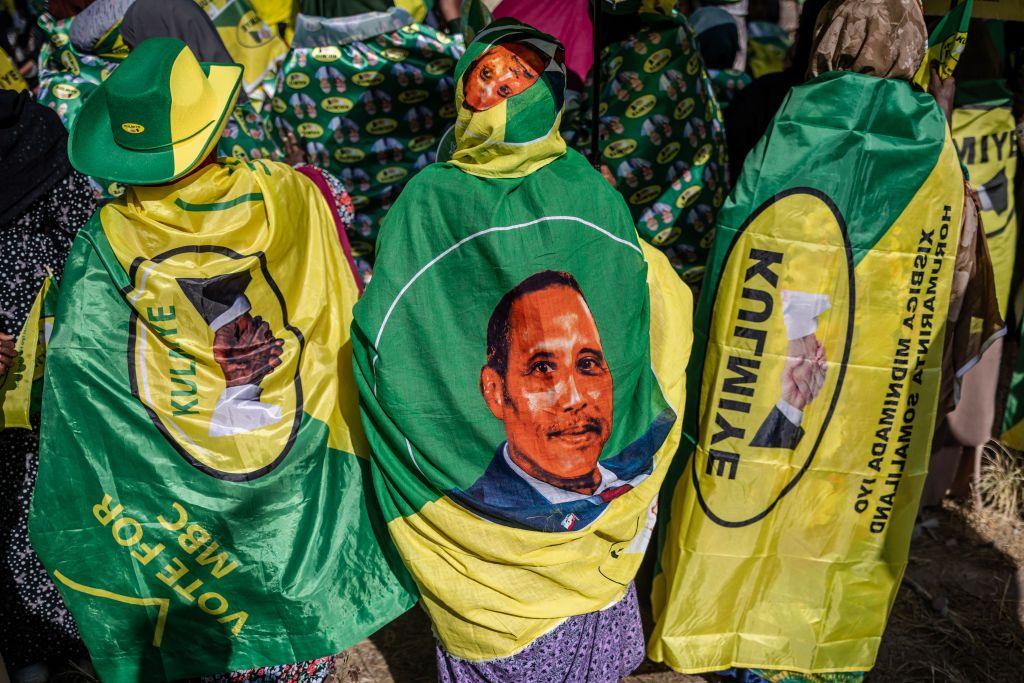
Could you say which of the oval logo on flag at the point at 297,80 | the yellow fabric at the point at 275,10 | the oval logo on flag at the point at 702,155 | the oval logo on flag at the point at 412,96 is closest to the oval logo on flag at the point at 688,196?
the oval logo on flag at the point at 702,155

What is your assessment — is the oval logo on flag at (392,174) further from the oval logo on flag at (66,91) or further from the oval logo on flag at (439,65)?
the oval logo on flag at (66,91)

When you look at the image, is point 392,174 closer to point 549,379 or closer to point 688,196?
point 688,196

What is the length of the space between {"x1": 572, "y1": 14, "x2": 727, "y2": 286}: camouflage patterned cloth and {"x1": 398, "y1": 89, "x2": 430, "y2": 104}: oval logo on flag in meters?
0.71

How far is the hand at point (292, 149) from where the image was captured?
152 inches

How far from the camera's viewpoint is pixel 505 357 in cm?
223

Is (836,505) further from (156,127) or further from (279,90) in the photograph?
(279,90)

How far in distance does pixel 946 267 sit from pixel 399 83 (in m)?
2.34

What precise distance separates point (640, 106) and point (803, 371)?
4.51 feet

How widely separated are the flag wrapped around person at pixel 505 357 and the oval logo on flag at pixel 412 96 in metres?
1.52

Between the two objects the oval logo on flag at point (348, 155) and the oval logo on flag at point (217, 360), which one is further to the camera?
the oval logo on flag at point (348, 155)

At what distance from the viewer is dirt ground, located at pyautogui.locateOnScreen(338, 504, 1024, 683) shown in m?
3.17

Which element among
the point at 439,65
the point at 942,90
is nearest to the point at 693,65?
the point at 942,90

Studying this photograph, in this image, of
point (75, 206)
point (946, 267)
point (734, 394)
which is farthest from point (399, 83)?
point (946, 267)

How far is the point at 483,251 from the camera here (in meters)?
2.16
